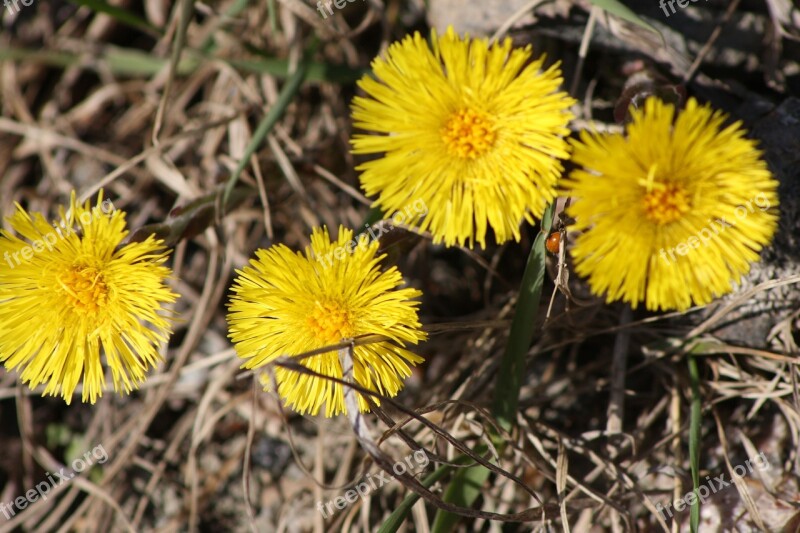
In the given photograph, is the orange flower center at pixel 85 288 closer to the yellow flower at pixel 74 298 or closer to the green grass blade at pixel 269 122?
the yellow flower at pixel 74 298

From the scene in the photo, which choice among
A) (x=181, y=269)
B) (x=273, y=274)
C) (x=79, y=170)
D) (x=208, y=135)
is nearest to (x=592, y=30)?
(x=273, y=274)

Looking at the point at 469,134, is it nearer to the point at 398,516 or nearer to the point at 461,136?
the point at 461,136

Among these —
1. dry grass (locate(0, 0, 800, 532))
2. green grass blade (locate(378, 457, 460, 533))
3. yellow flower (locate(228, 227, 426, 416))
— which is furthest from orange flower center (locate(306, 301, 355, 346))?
green grass blade (locate(378, 457, 460, 533))

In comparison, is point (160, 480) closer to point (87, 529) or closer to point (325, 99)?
point (87, 529)

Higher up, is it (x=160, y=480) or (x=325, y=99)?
(x=325, y=99)

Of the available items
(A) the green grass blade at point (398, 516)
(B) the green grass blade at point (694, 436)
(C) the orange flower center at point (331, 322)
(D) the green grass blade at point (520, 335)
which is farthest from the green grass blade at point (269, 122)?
(B) the green grass blade at point (694, 436)

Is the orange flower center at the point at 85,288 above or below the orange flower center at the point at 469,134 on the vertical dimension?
below

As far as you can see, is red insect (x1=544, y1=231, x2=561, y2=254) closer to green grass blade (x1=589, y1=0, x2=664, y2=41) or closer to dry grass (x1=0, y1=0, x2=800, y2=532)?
dry grass (x1=0, y1=0, x2=800, y2=532)
